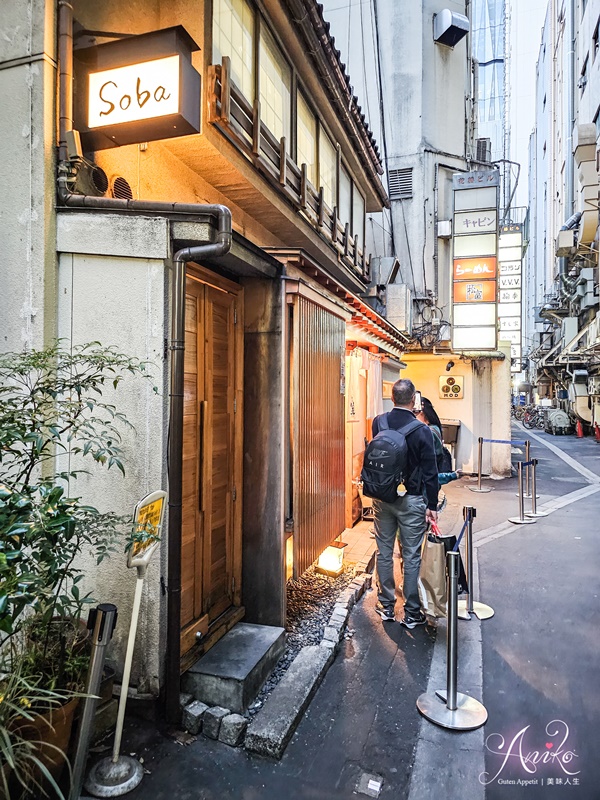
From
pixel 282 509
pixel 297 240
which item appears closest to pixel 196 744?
pixel 282 509

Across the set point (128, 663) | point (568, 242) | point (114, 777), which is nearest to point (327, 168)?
point (128, 663)

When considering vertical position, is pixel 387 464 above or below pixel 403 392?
below

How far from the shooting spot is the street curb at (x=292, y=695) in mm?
3867

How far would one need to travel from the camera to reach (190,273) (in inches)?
187

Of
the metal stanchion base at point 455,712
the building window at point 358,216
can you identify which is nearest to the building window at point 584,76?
the building window at point 358,216

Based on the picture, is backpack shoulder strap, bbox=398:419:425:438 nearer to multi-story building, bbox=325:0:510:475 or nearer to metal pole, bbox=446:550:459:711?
metal pole, bbox=446:550:459:711

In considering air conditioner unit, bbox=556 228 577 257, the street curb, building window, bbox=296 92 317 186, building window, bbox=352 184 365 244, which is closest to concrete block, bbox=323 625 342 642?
the street curb

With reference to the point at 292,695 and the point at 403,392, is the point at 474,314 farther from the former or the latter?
the point at 292,695

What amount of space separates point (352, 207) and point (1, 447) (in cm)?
1103

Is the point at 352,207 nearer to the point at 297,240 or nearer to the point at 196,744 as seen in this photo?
the point at 297,240

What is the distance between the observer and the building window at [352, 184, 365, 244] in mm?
12445

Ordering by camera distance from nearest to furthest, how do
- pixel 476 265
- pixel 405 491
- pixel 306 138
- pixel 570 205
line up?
pixel 405 491 < pixel 306 138 < pixel 476 265 < pixel 570 205

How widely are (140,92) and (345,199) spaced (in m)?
8.05

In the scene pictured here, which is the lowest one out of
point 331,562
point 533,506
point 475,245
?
point 533,506
